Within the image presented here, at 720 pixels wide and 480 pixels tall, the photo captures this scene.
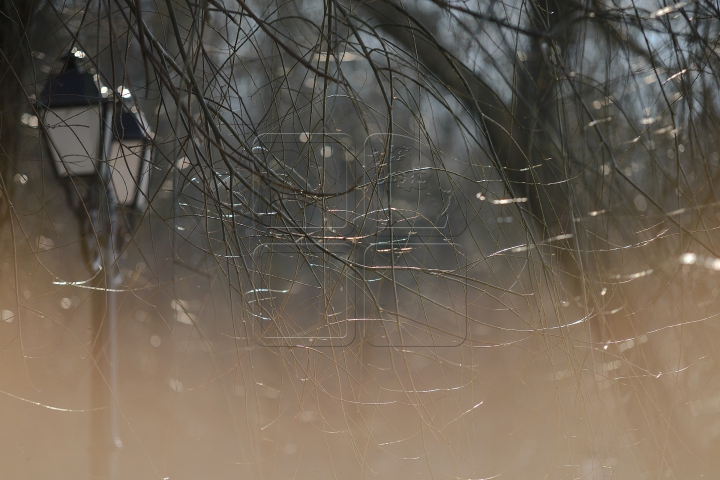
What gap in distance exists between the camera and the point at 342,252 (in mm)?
954

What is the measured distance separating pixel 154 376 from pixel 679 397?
3.06 feet

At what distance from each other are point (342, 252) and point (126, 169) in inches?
15.7

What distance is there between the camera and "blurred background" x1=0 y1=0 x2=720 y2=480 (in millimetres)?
957

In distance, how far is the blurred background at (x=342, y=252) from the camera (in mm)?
957

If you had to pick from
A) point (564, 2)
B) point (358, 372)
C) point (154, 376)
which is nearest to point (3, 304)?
point (154, 376)

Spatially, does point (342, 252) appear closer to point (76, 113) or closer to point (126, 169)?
point (126, 169)

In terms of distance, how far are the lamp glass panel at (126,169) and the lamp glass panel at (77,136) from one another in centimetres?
4

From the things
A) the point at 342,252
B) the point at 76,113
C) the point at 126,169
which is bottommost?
the point at 342,252

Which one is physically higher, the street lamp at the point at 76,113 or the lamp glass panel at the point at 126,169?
the street lamp at the point at 76,113

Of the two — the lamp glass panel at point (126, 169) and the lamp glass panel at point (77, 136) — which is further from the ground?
the lamp glass panel at point (77, 136)

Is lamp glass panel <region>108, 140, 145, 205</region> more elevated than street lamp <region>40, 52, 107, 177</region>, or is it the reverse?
street lamp <region>40, 52, 107, 177</region>

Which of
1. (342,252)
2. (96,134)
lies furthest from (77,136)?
(342,252)

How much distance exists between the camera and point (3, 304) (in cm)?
100

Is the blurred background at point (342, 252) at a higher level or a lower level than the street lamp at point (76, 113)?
lower
